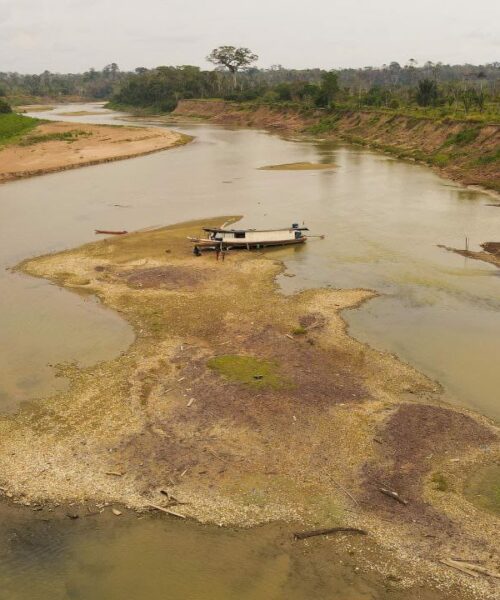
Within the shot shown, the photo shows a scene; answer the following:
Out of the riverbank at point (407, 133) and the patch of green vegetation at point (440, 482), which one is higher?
the riverbank at point (407, 133)

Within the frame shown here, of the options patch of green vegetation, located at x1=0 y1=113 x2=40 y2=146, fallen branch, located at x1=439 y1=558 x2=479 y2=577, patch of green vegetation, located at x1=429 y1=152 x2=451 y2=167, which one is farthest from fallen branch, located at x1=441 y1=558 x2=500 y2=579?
patch of green vegetation, located at x1=0 y1=113 x2=40 y2=146

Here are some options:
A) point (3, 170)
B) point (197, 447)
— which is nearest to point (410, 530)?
point (197, 447)

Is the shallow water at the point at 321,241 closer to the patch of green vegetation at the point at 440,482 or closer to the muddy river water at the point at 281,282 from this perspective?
the muddy river water at the point at 281,282

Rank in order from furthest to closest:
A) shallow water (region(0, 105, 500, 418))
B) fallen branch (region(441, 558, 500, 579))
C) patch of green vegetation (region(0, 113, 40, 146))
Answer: patch of green vegetation (region(0, 113, 40, 146))
shallow water (region(0, 105, 500, 418))
fallen branch (region(441, 558, 500, 579))

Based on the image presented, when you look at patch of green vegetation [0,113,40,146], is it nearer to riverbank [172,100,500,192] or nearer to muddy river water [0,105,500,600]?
muddy river water [0,105,500,600]

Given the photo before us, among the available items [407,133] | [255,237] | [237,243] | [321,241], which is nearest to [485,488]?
[237,243]

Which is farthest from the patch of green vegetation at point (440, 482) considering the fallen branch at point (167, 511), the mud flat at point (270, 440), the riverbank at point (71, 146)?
the riverbank at point (71, 146)
